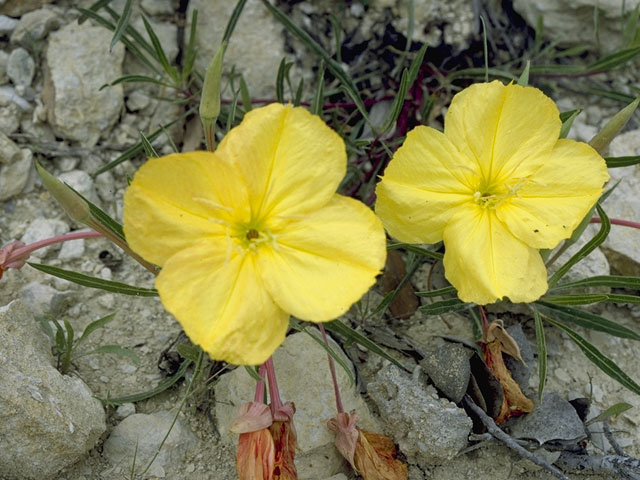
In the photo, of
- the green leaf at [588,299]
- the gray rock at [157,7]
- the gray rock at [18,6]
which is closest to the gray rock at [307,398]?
the green leaf at [588,299]

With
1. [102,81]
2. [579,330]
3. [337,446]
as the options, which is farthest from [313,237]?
[102,81]

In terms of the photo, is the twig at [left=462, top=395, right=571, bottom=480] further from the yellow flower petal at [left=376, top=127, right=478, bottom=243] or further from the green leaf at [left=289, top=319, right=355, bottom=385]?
the yellow flower petal at [left=376, top=127, right=478, bottom=243]

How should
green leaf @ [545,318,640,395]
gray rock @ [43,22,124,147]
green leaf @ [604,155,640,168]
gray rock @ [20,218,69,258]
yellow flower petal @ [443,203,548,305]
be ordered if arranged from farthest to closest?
1. gray rock @ [43,22,124,147]
2. gray rock @ [20,218,69,258]
3. green leaf @ [604,155,640,168]
4. green leaf @ [545,318,640,395]
5. yellow flower petal @ [443,203,548,305]

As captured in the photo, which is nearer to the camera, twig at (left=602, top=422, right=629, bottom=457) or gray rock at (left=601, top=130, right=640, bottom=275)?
twig at (left=602, top=422, right=629, bottom=457)

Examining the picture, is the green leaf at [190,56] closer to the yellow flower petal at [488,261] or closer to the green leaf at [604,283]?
the yellow flower petal at [488,261]

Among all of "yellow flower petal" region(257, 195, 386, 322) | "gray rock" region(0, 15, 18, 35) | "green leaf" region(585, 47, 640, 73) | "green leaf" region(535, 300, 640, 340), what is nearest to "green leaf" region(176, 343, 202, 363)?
"yellow flower petal" region(257, 195, 386, 322)

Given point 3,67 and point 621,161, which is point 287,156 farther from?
point 3,67
